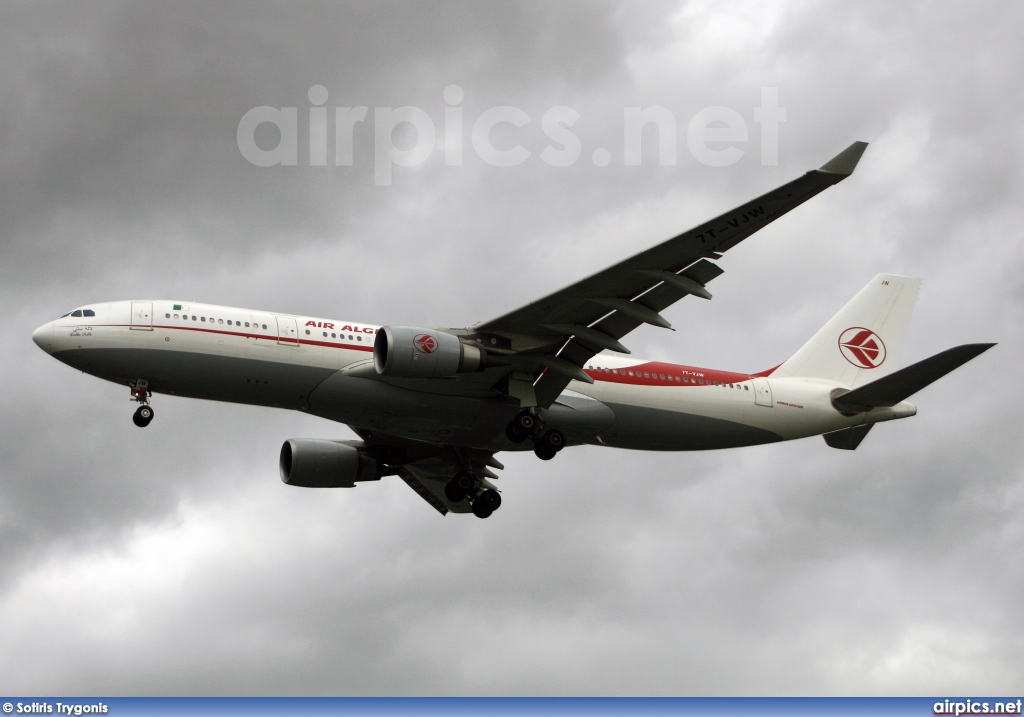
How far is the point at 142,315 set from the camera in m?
33.8

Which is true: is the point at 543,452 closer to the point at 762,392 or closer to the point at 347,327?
the point at 347,327

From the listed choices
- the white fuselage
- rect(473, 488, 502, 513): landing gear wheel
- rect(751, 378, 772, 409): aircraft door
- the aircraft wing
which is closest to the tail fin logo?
rect(751, 378, 772, 409): aircraft door

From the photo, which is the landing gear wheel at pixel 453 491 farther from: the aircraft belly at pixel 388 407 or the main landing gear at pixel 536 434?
the main landing gear at pixel 536 434

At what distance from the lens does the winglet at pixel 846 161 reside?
1073 inches

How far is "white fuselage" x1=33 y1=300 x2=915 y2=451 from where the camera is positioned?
33.5m

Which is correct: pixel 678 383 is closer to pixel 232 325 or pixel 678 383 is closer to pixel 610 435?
pixel 610 435

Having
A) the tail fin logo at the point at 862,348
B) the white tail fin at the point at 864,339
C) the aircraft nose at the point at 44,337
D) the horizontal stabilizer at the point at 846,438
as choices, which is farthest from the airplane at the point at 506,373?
the tail fin logo at the point at 862,348

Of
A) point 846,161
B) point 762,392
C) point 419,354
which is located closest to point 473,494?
point 419,354

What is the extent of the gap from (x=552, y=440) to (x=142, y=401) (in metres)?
12.4

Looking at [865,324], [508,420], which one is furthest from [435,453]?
[865,324]

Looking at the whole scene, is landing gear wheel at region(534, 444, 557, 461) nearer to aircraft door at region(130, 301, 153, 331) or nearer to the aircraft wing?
the aircraft wing

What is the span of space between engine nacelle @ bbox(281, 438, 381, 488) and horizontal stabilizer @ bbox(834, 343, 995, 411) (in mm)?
17086

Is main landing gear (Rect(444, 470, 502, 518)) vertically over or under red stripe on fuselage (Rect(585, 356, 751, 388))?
under

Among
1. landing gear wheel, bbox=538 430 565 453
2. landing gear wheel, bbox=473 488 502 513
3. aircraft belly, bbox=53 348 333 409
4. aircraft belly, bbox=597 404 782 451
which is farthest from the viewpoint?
landing gear wheel, bbox=473 488 502 513
